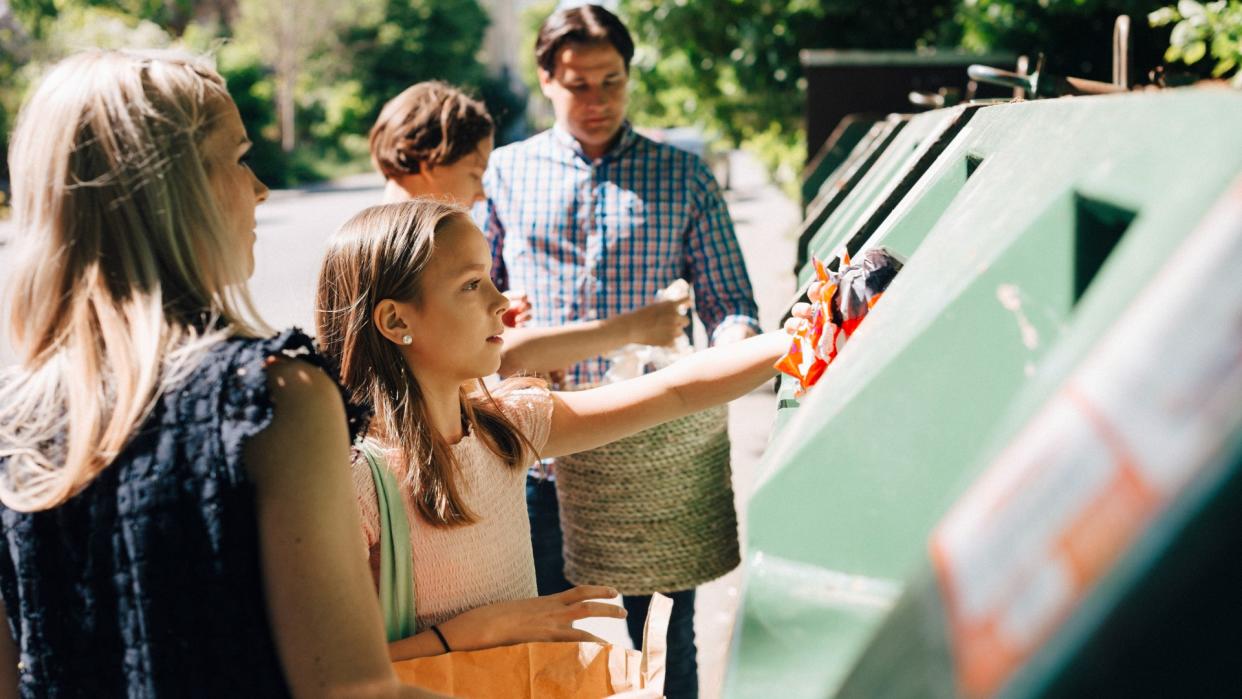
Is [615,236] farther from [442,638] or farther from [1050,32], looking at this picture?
[1050,32]

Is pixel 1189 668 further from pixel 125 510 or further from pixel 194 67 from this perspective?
pixel 194 67

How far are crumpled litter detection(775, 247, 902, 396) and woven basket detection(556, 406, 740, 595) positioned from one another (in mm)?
1019

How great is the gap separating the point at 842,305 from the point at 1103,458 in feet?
3.01

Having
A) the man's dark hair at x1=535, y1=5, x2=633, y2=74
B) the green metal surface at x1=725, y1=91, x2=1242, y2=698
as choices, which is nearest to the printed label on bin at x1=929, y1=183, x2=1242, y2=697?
the green metal surface at x1=725, y1=91, x2=1242, y2=698

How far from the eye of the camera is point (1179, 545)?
2.15 feet

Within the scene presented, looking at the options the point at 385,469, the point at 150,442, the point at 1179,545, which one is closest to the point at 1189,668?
the point at 1179,545

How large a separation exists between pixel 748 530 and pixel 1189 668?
1.58ft

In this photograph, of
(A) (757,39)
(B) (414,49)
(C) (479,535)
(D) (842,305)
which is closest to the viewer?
(D) (842,305)

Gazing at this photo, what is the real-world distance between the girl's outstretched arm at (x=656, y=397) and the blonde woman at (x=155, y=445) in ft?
2.72

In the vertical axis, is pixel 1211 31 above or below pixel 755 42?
above

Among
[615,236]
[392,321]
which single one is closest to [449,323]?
[392,321]

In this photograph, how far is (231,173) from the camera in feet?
4.48

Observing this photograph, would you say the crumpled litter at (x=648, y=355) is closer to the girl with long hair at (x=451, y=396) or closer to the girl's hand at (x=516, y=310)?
the girl's hand at (x=516, y=310)

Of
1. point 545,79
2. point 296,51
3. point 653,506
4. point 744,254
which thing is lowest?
point 744,254
